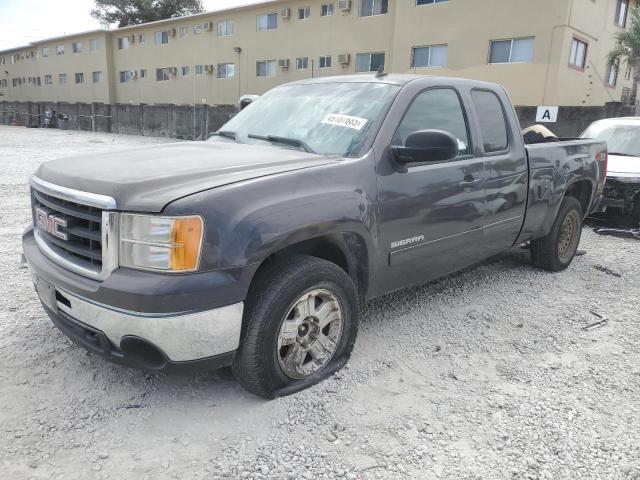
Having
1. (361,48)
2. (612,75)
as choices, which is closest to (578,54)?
(612,75)

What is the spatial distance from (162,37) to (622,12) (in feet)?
96.8

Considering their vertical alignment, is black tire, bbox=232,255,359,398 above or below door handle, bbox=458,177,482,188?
below

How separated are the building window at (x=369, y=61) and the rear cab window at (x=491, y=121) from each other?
22644mm

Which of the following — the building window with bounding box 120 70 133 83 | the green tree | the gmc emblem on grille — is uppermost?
the green tree

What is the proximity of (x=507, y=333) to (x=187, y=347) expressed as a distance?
8.24 ft

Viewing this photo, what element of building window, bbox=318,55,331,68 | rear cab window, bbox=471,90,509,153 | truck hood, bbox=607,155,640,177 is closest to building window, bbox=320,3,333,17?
building window, bbox=318,55,331,68

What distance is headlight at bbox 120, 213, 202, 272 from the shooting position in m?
2.35

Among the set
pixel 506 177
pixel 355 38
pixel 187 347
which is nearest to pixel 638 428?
pixel 506 177

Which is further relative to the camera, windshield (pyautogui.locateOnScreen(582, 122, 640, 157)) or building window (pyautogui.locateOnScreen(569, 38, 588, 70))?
building window (pyautogui.locateOnScreen(569, 38, 588, 70))

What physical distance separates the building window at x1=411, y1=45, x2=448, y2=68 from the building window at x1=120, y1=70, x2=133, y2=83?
26514 millimetres

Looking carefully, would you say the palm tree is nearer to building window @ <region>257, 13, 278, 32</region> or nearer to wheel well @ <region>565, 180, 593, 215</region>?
building window @ <region>257, 13, 278, 32</region>

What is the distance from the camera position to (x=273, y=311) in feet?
8.61

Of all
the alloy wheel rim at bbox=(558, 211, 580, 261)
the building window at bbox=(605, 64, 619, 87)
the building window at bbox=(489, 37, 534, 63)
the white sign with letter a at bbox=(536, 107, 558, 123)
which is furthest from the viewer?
the building window at bbox=(605, 64, 619, 87)

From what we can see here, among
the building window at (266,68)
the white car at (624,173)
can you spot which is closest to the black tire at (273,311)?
the white car at (624,173)
